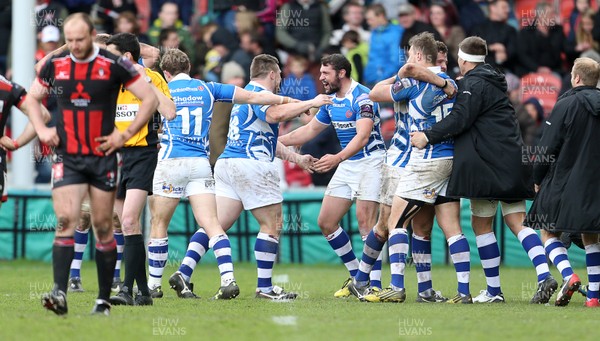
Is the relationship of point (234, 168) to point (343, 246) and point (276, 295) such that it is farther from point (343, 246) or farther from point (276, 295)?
point (343, 246)

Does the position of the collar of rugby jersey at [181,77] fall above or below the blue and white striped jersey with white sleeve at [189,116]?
above

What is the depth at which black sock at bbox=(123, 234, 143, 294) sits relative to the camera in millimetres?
10859

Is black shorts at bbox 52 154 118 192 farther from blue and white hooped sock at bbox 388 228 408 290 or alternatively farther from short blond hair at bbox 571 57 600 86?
short blond hair at bbox 571 57 600 86

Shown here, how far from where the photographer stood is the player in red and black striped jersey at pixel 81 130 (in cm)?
934

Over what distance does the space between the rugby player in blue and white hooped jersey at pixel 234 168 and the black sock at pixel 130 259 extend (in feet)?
3.24

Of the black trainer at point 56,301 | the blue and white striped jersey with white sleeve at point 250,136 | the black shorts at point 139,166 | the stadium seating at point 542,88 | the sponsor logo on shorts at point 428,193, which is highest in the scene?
the stadium seating at point 542,88

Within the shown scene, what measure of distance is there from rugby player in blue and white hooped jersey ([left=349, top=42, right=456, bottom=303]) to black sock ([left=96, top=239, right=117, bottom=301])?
121 inches

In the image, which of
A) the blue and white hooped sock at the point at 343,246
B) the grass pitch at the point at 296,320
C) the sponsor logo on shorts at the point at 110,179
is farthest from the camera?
the blue and white hooped sock at the point at 343,246

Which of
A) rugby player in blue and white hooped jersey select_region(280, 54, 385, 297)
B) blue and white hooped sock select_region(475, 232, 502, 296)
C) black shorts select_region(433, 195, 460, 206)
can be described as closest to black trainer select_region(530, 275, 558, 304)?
blue and white hooped sock select_region(475, 232, 502, 296)

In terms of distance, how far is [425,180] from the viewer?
449 inches

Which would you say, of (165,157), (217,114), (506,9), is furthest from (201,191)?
(506,9)

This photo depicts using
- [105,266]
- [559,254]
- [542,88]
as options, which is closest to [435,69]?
[559,254]

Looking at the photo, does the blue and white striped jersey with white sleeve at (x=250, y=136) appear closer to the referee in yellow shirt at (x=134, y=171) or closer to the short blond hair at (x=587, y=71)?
the referee in yellow shirt at (x=134, y=171)

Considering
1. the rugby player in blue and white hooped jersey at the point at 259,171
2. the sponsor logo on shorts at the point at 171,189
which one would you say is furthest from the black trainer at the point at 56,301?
the rugby player in blue and white hooped jersey at the point at 259,171
